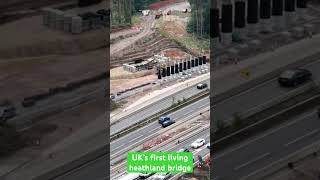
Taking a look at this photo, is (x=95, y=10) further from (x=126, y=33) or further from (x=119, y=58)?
(x=119, y=58)

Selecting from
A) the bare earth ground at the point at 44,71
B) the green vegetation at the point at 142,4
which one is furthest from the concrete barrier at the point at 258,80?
the green vegetation at the point at 142,4

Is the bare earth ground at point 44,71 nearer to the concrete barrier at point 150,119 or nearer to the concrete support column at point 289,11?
the concrete barrier at point 150,119

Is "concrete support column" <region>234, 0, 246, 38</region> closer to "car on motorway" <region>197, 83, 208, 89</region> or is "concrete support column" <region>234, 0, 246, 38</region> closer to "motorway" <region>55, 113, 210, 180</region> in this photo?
"car on motorway" <region>197, 83, 208, 89</region>

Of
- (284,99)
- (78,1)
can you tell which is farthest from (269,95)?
(78,1)

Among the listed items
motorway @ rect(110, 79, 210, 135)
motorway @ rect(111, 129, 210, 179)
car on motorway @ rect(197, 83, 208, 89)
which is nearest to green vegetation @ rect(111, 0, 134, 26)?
car on motorway @ rect(197, 83, 208, 89)

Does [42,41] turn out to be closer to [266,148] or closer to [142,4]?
[142,4]
